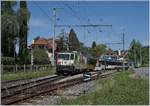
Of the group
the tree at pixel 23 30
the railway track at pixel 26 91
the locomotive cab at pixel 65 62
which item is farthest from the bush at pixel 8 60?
the railway track at pixel 26 91

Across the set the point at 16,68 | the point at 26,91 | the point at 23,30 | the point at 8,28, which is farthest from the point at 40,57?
the point at 26,91

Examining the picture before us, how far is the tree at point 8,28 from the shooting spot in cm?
6025

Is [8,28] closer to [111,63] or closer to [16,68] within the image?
[16,68]

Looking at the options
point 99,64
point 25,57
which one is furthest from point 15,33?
point 99,64

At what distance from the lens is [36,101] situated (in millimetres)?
18188

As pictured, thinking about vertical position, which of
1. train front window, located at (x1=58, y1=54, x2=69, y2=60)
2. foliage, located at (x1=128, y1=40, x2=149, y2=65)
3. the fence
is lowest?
the fence

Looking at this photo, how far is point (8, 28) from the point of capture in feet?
200

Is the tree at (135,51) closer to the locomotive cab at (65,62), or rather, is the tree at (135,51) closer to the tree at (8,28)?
the tree at (8,28)

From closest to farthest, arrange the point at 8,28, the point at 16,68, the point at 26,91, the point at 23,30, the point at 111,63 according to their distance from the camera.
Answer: the point at 26,91
the point at 16,68
the point at 8,28
the point at 23,30
the point at 111,63

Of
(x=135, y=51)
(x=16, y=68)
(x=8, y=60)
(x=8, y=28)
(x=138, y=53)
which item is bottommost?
(x=16, y=68)

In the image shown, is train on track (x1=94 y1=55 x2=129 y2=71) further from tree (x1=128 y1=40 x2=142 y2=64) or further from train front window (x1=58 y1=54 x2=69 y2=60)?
tree (x1=128 y1=40 x2=142 y2=64)

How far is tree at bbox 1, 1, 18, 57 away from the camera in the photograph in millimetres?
60250

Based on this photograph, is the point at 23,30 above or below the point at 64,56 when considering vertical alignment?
above

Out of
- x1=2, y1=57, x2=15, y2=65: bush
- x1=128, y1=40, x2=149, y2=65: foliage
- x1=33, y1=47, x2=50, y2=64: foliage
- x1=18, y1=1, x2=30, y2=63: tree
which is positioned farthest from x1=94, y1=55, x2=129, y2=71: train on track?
x1=128, y1=40, x2=149, y2=65: foliage
